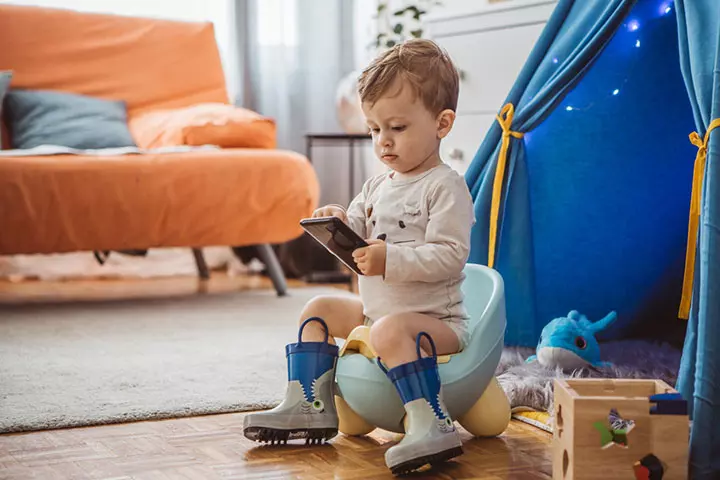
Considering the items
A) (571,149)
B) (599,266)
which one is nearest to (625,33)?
(571,149)

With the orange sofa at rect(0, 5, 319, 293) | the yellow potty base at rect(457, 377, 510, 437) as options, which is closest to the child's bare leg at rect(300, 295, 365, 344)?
the yellow potty base at rect(457, 377, 510, 437)

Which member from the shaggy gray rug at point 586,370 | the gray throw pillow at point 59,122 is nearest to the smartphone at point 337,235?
the shaggy gray rug at point 586,370

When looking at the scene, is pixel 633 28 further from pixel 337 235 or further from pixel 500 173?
pixel 337 235

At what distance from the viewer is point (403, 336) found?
1397 mm

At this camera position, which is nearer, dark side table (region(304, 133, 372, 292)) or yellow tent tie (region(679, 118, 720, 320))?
yellow tent tie (region(679, 118, 720, 320))

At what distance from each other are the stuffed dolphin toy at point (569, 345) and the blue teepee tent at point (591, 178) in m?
0.16

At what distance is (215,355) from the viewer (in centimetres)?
224

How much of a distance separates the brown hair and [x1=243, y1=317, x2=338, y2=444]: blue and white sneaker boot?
0.40 metres

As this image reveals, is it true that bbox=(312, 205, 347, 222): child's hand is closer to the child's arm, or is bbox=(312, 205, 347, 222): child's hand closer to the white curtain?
the child's arm

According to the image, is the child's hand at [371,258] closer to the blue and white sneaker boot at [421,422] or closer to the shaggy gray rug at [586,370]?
the blue and white sneaker boot at [421,422]

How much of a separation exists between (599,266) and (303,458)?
3.16ft

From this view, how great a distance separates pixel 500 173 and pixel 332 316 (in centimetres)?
62

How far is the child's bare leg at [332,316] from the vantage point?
1.54 metres

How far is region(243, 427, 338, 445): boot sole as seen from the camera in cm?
149
